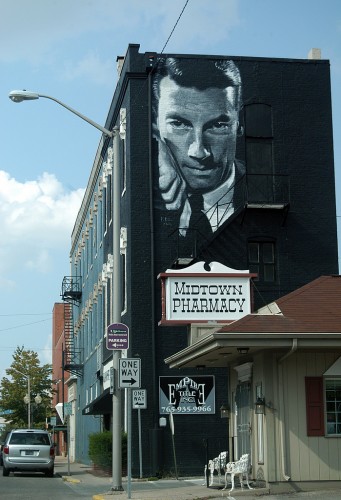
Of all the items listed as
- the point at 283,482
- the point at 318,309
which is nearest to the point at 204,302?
the point at 318,309

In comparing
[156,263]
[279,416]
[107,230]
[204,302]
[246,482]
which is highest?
[107,230]

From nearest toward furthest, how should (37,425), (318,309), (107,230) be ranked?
(318,309) < (107,230) < (37,425)

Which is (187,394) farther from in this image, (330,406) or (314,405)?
(314,405)

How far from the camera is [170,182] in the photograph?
3006 cm

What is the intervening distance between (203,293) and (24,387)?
172 feet

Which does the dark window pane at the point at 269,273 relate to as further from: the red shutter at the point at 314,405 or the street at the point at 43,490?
the red shutter at the point at 314,405

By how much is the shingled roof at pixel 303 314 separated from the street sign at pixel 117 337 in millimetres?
2597

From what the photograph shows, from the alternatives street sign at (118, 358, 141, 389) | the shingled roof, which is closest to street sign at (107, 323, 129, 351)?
street sign at (118, 358, 141, 389)

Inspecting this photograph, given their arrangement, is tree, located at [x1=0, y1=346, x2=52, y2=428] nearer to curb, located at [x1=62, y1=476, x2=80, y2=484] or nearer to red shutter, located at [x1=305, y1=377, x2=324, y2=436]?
curb, located at [x1=62, y1=476, x2=80, y2=484]

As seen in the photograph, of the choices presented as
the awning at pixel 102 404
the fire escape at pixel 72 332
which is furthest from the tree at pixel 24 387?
the awning at pixel 102 404

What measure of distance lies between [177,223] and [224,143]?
10.6ft

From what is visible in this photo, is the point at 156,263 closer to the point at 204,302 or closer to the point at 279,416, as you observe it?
the point at 204,302

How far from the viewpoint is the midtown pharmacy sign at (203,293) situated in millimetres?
23938

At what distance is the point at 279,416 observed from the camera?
61.4 ft
